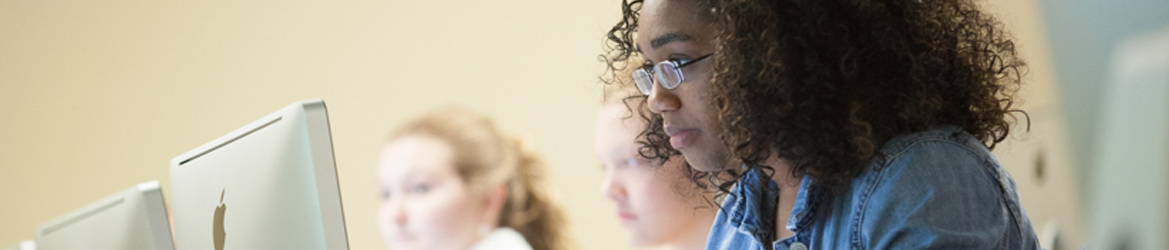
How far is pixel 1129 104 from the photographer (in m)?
0.32

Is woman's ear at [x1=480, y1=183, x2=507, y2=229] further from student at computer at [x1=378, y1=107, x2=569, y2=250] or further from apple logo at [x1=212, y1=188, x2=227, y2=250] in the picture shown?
apple logo at [x1=212, y1=188, x2=227, y2=250]

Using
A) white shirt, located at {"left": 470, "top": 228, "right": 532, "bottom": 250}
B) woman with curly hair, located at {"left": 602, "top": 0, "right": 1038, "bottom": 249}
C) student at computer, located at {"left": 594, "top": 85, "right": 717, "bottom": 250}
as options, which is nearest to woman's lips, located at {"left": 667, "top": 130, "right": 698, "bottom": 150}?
woman with curly hair, located at {"left": 602, "top": 0, "right": 1038, "bottom": 249}

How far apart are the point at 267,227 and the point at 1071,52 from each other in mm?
1672

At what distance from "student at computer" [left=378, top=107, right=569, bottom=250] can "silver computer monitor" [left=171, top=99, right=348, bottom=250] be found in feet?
5.61

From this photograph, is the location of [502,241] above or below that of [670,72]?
below

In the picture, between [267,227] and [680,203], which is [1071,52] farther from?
[267,227]

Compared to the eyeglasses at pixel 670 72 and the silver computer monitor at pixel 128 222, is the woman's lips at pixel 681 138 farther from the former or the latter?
the silver computer monitor at pixel 128 222

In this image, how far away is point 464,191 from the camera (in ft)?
9.40

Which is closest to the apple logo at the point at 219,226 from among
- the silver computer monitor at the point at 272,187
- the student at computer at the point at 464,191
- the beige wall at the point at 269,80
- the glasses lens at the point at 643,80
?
the silver computer monitor at the point at 272,187

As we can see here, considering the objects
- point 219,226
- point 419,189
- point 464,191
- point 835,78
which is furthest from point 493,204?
point 835,78

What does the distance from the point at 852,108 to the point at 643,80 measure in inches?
10.7

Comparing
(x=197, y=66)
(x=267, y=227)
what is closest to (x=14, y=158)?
(x=197, y=66)

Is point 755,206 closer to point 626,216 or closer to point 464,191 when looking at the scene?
point 626,216

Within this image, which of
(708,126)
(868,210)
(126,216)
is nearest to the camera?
(868,210)
